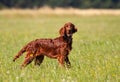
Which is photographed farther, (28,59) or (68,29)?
(28,59)

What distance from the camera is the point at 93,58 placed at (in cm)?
1157

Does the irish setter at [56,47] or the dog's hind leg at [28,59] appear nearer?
the irish setter at [56,47]

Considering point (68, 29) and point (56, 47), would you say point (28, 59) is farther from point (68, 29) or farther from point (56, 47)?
point (68, 29)

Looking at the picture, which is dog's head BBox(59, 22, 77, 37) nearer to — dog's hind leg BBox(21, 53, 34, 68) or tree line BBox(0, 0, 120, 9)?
dog's hind leg BBox(21, 53, 34, 68)

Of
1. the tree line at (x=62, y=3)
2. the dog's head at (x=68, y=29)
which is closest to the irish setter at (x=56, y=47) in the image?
the dog's head at (x=68, y=29)

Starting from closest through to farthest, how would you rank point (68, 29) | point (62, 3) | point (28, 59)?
point (68, 29)
point (28, 59)
point (62, 3)

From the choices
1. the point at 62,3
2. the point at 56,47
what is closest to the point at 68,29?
the point at 56,47

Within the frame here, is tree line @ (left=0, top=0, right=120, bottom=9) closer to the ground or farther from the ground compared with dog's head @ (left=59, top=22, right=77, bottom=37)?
closer to the ground

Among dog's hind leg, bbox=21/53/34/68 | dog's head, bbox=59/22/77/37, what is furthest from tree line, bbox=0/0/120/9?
dog's head, bbox=59/22/77/37

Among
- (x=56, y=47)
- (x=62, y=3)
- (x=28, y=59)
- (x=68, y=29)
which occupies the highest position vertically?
(x=68, y=29)

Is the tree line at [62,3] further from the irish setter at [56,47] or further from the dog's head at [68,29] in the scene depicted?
the dog's head at [68,29]

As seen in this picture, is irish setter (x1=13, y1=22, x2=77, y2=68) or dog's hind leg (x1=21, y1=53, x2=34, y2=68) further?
dog's hind leg (x1=21, y1=53, x2=34, y2=68)

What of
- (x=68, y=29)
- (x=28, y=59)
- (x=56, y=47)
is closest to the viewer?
(x=68, y=29)

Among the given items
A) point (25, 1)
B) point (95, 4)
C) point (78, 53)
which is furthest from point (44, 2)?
point (78, 53)
